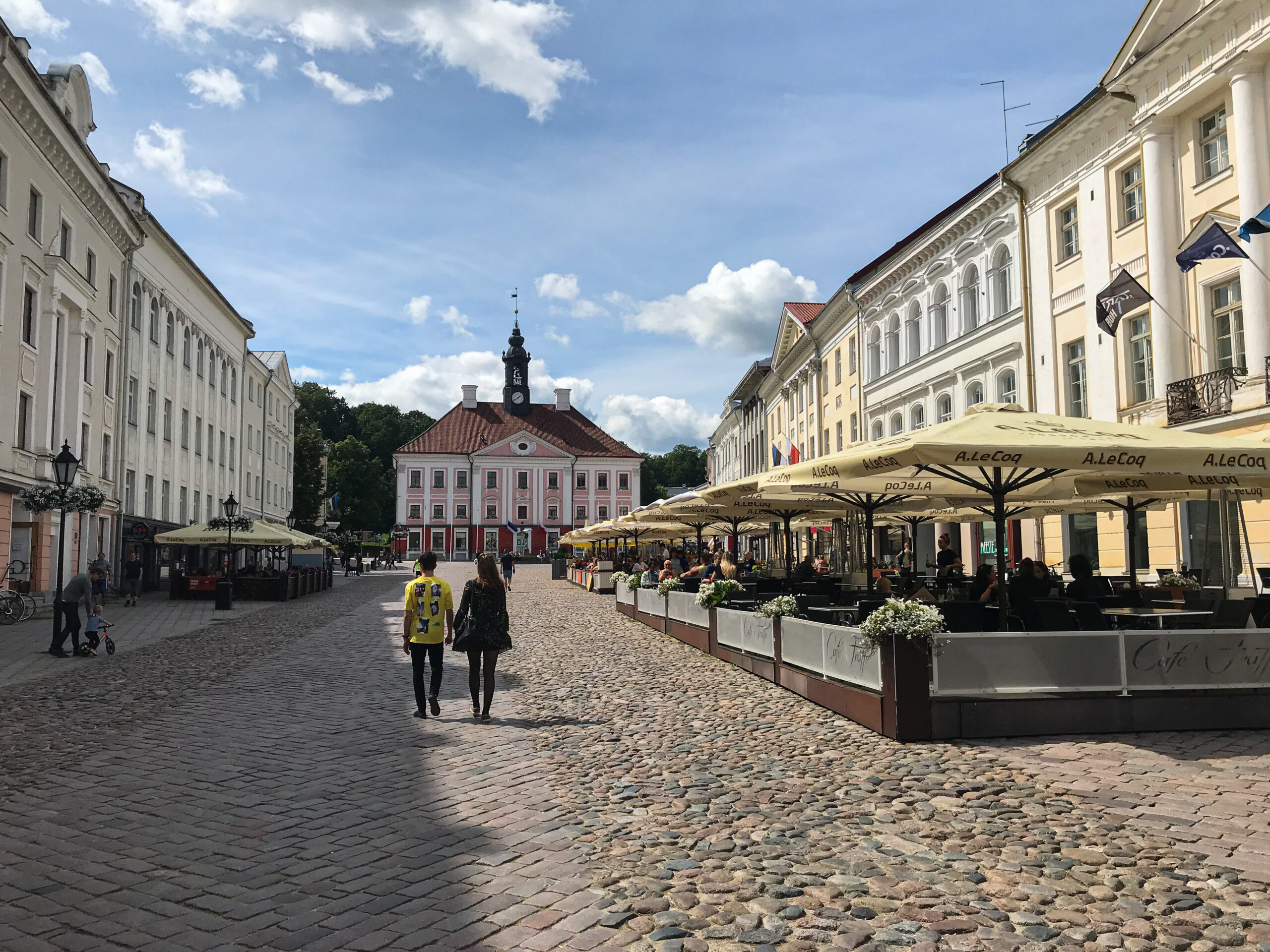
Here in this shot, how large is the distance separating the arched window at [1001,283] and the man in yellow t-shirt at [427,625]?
22849mm

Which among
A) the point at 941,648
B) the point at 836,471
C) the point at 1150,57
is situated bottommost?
the point at 941,648

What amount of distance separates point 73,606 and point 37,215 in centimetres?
1671

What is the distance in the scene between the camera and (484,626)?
1055 cm

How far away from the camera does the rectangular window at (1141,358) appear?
22.7m

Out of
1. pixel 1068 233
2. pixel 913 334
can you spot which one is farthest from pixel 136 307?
pixel 1068 233

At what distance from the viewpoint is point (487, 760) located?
328 inches

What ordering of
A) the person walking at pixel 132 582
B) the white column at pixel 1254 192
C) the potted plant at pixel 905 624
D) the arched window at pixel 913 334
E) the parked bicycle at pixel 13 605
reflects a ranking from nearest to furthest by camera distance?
the potted plant at pixel 905 624 < the white column at pixel 1254 192 < the parked bicycle at pixel 13 605 < the person walking at pixel 132 582 < the arched window at pixel 913 334

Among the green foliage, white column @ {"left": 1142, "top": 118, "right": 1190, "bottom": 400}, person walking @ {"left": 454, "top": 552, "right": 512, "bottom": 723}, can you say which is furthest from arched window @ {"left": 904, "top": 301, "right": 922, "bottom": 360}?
the green foliage

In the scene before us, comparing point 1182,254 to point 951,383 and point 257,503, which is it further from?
point 257,503

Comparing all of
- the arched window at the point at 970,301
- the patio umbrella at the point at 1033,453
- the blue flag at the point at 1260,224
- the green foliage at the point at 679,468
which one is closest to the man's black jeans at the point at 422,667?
the patio umbrella at the point at 1033,453

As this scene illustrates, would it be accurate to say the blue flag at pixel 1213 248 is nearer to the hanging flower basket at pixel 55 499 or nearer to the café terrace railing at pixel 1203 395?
the café terrace railing at pixel 1203 395

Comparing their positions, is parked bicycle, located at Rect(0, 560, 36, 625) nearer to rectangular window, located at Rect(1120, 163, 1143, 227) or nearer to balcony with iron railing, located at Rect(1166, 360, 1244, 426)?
balcony with iron railing, located at Rect(1166, 360, 1244, 426)

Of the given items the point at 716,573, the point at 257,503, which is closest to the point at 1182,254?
the point at 716,573

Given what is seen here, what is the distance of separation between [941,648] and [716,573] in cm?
988
